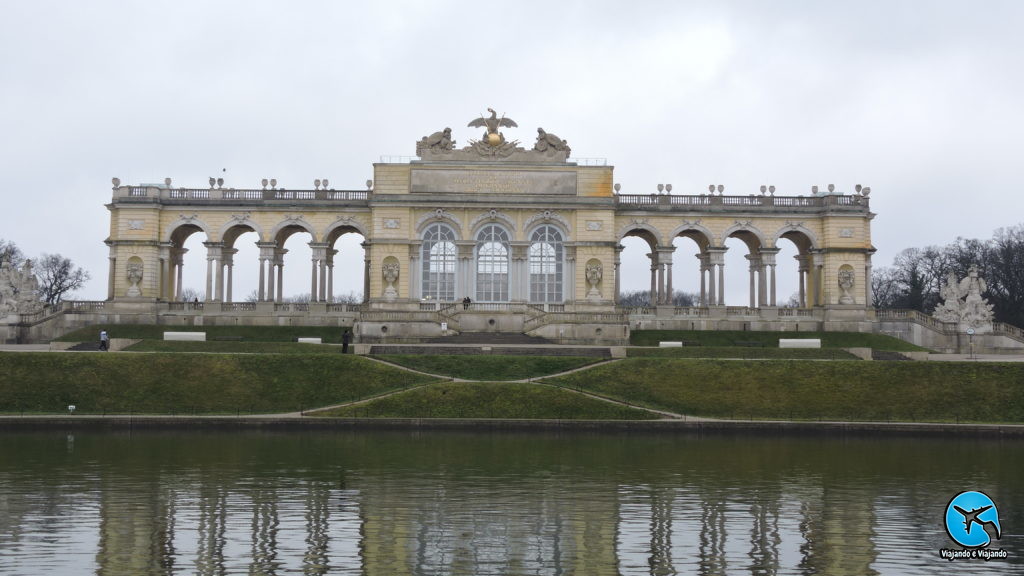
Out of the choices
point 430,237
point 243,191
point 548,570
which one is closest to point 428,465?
point 548,570

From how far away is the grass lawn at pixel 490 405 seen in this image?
3984 centimetres

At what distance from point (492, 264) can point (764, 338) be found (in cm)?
1890

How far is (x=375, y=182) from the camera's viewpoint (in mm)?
70125

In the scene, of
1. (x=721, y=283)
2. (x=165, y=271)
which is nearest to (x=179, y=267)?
(x=165, y=271)

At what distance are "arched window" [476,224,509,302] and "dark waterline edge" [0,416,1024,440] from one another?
3282cm

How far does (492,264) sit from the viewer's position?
71.0 metres

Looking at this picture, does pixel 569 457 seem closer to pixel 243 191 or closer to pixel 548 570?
pixel 548 570

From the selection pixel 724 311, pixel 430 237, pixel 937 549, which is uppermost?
pixel 430 237

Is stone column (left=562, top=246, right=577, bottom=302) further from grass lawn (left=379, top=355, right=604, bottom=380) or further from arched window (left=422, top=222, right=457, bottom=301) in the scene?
grass lawn (left=379, top=355, right=604, bottom=380)

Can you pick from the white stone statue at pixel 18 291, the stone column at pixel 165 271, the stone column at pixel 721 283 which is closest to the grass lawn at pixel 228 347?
the white stone statue at pixel 18 291

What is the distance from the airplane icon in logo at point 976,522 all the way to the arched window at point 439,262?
173ft

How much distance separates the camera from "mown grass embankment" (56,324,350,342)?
62.5 m

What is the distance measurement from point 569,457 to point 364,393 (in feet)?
51.1

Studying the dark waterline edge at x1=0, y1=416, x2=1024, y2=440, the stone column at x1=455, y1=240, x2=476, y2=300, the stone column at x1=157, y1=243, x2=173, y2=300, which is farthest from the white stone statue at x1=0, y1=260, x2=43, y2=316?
the dark waterline edge at x1=0, y1=416, x2=1024, y2=440
